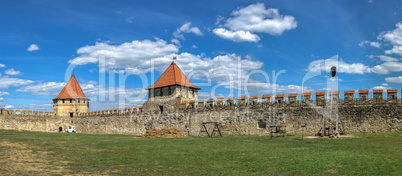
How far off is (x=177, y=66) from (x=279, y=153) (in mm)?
26125

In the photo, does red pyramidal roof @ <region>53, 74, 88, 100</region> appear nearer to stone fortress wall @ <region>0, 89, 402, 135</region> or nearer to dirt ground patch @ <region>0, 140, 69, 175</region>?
stone fortress wall @ <region>0, 89, 402, 135</region>

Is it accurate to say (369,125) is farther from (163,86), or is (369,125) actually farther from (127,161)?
(163,86)

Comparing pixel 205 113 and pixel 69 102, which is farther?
pixel 69 102

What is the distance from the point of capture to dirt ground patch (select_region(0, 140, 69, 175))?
838 centimetres

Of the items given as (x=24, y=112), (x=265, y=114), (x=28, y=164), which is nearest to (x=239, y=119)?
(x=265, y=114)

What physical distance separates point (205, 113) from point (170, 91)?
6539 millimetres

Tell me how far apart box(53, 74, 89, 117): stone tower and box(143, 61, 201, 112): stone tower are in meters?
16.9

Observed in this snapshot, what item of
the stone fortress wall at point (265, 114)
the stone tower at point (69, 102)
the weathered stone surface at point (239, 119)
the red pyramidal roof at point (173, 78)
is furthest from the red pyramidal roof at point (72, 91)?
the red pyramidal roof at point (173, 78)

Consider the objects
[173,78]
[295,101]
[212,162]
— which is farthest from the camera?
[173,78]

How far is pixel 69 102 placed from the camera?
154ft

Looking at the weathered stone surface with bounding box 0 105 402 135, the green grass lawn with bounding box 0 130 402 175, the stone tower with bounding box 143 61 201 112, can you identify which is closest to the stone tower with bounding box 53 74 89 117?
the weathered stone surface with bounding box 0 105 402 135

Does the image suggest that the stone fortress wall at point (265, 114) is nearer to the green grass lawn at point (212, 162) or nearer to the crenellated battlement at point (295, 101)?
the crenellated battlement at point (295, 101)

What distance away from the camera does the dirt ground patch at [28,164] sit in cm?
838

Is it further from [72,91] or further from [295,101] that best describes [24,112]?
[295,101]
